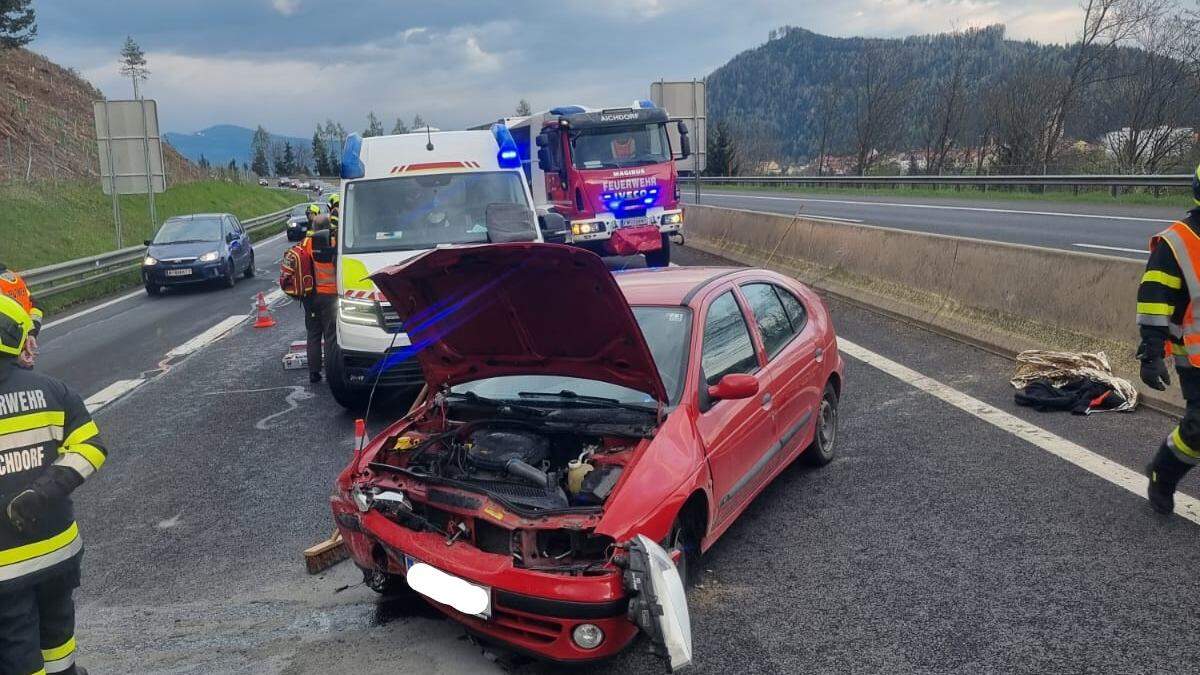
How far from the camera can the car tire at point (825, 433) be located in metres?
6.15

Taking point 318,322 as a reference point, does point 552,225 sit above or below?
above

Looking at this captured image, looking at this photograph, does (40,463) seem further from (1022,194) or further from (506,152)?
(1022,194)

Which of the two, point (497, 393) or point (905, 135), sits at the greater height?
point (905, 135)

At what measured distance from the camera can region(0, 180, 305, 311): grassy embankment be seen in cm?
2253

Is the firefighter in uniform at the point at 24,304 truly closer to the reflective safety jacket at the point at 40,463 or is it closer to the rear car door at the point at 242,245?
the reflective safety jacket at the point at 40,463

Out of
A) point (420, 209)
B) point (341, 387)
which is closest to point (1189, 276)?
point (341, 387)

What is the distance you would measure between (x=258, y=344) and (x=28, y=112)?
46.2m

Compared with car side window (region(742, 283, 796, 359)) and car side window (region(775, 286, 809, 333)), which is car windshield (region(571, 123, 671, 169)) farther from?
car side window (region(742, 283, 796, 359))

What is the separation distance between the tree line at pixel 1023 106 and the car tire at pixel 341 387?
27.9 m

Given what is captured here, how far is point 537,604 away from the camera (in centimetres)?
362

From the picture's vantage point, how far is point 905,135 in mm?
53719

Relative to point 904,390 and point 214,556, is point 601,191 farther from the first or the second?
point 214,556

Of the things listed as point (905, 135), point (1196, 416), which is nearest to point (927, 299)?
point (1196, 416)

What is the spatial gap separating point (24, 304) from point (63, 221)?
30.1m
